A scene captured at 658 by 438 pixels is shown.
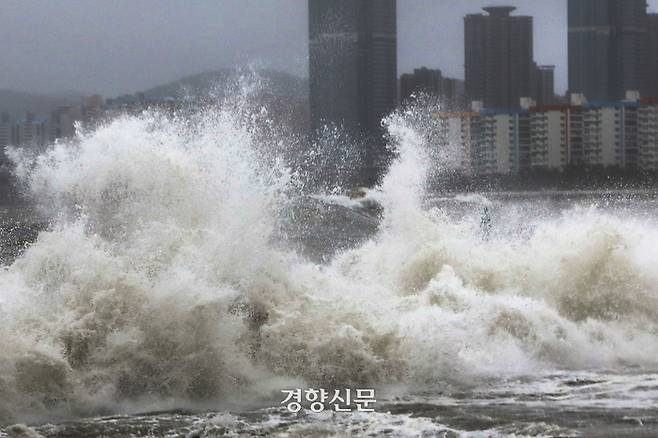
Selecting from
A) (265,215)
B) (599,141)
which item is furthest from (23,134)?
(265,215)

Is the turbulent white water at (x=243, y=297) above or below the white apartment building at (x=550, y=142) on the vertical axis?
below

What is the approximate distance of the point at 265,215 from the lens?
17.2 meters

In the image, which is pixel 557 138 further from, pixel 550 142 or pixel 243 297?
pixel 243 297

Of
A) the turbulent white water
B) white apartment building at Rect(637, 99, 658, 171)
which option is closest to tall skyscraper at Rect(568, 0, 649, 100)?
white apartment building at Rect(637, 99, 658, 171)

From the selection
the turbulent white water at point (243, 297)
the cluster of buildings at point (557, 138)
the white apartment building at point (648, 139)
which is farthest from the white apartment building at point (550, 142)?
the turbulent white water at point (243, 297)

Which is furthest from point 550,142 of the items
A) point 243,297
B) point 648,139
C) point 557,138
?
point 243,297

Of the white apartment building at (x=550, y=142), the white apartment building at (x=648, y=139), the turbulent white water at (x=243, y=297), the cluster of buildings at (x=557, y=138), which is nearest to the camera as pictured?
the turbulent white water at (x=243, y=297)

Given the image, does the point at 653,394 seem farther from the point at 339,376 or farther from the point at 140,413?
the point at 140,413

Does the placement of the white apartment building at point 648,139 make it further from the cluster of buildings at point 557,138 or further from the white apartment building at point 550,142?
the white apartment building at point 550,142

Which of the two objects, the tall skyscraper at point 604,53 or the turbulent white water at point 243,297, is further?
the tall skyscraper at point 604,53

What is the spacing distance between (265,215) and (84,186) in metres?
3.79

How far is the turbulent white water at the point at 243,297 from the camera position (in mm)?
13086

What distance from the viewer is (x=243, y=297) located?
593 inches

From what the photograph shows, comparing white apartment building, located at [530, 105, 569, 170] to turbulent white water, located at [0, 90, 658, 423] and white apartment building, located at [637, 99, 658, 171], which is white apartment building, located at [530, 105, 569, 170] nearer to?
white apartment building, located at [637, 99, 658, 171]
